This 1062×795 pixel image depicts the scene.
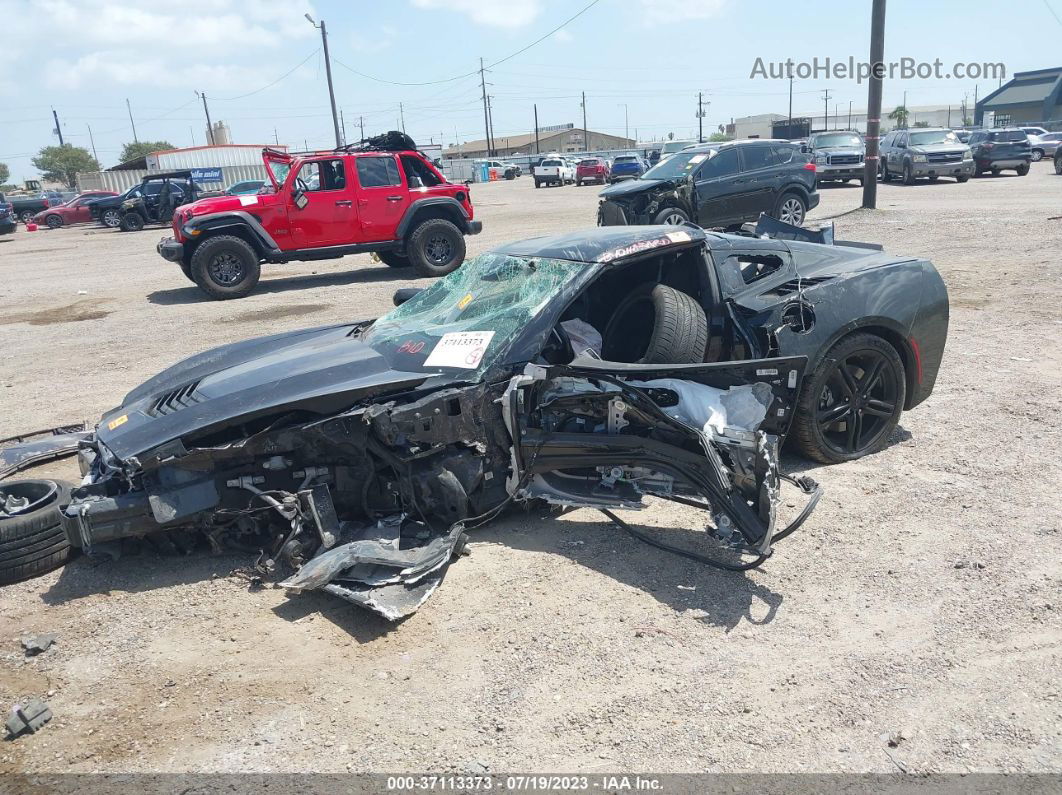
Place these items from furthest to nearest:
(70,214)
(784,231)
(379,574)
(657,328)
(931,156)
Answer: (70,214) < (931,156) < (784,231) < (657,328) < (379,574)

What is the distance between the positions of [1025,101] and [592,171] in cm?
4467

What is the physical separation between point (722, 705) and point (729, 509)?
3.09 ft

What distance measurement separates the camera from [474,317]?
431cm

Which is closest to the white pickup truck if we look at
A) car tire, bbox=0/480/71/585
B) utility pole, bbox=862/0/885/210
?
utility pole, bbox=862/0/885/210

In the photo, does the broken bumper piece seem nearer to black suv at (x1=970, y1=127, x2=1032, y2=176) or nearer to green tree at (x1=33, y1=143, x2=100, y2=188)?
black suv at (x1=970, y1=127, x2=1032, y2=176)

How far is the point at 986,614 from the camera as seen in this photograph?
127 inches

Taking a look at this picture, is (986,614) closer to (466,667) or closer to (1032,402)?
(466,667)

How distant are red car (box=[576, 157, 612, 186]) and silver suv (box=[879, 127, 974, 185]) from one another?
15933 millimetres

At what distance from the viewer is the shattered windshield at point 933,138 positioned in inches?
958

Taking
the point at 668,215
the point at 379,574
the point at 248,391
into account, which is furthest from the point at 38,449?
the point at 668,215

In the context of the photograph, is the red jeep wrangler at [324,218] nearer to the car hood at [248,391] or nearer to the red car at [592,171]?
the car hood at [248,391]

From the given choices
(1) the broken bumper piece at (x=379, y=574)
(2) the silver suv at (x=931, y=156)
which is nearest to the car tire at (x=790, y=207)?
(2) the silver suv at (x=931, y=156)

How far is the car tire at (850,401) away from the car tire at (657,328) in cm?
77

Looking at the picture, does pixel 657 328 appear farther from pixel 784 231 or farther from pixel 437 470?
pixel 784 231
